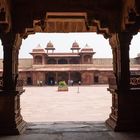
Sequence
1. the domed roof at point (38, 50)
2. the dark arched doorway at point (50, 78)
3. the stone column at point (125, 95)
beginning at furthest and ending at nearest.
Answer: the domed roof at point (38, 50)
the dark arched doorway at point (50, 78)
the stone column at point (125, 95)

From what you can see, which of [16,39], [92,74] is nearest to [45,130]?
[16,39]

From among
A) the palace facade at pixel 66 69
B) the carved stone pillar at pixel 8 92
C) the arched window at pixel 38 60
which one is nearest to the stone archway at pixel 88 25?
the carved stone pillar at pixel 8 92

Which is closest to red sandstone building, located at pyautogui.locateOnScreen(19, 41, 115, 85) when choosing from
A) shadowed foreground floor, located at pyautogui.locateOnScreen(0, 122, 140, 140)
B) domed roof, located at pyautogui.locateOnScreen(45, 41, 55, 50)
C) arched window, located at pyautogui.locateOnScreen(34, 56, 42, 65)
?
arched window, located at pyautogui.locateOnScreen(34, 56, 42, 65)

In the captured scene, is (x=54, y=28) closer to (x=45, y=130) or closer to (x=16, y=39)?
(x=16, y=39)

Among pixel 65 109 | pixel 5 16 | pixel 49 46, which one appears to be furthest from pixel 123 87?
pixel 49 46

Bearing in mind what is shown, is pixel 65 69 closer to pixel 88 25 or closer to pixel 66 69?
pixel 66 69

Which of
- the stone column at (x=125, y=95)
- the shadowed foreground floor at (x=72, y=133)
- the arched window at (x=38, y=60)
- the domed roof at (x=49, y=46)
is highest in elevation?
the domed roof at (x=49, y=46)

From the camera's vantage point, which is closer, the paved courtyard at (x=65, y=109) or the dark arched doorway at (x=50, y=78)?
the paved courtyard at (x=65, y=109)

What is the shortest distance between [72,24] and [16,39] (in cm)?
154

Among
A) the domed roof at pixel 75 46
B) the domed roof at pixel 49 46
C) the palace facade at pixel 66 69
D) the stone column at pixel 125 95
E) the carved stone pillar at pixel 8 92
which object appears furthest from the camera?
the domed roof at pixel 75 46

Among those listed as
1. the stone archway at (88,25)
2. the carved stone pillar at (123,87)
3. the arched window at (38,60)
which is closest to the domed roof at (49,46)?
the arched window at (38,60)

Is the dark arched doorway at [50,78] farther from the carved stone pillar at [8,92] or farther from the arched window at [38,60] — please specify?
the carved stone pillar at [8,92]

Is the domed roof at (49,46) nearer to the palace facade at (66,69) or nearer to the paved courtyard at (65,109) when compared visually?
the palace facade at (66,69)

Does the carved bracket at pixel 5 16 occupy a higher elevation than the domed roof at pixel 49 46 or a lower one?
lower
